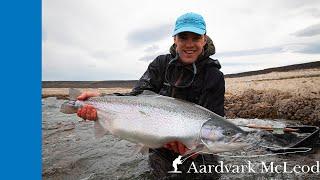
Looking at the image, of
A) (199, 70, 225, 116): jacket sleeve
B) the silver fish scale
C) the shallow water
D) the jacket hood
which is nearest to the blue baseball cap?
the jacket hood

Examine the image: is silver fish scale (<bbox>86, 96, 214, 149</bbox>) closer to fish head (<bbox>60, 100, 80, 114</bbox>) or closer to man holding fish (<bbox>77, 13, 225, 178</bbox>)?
fish head (<bbox>60, 100, 80, 114</bbox>)

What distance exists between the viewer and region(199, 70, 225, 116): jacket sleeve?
17.2 feet

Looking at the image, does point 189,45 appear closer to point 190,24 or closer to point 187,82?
point 190,24

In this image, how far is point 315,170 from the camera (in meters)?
6.54

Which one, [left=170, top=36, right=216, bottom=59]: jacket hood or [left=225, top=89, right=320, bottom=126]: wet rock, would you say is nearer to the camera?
[left=170, top=36, right=216, bottom=59]: jacket hood

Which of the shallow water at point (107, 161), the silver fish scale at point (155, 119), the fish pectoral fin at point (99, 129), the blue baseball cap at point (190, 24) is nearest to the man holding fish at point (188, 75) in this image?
the blue baseball cap at point (190, 24)

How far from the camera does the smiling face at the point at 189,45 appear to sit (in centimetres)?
499

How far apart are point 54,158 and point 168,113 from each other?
4847 millimetres

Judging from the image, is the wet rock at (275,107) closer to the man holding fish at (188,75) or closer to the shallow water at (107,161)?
the shallow water at (107,161)

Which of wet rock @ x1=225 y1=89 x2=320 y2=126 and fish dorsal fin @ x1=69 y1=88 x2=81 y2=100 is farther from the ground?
fish dorsal fin @ x1=69 y1=88 x2=81 y2=100

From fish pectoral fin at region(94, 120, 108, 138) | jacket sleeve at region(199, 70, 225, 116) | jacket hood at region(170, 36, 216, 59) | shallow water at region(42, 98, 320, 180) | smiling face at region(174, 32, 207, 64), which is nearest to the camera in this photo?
fish pectoral fin at region(94, 120, 108, 138)

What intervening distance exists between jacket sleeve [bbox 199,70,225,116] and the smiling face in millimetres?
392

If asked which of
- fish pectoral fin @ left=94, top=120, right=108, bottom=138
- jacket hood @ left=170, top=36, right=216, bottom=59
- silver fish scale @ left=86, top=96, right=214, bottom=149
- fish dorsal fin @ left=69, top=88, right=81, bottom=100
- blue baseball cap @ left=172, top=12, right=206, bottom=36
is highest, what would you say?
blue baseball cap @ left=172, top=12, right=206, bottom=36

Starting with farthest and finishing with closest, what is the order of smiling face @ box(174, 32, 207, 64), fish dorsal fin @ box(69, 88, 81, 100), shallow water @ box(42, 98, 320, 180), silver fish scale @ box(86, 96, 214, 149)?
shallow water @ box(42, 98, 320, 180) → smiling face @ box(174, 32, 207, 64) → fish dorsal fin @ box(69, 88, 81, 100) → silver fish scale @ box(86, 96, 214, 149)
